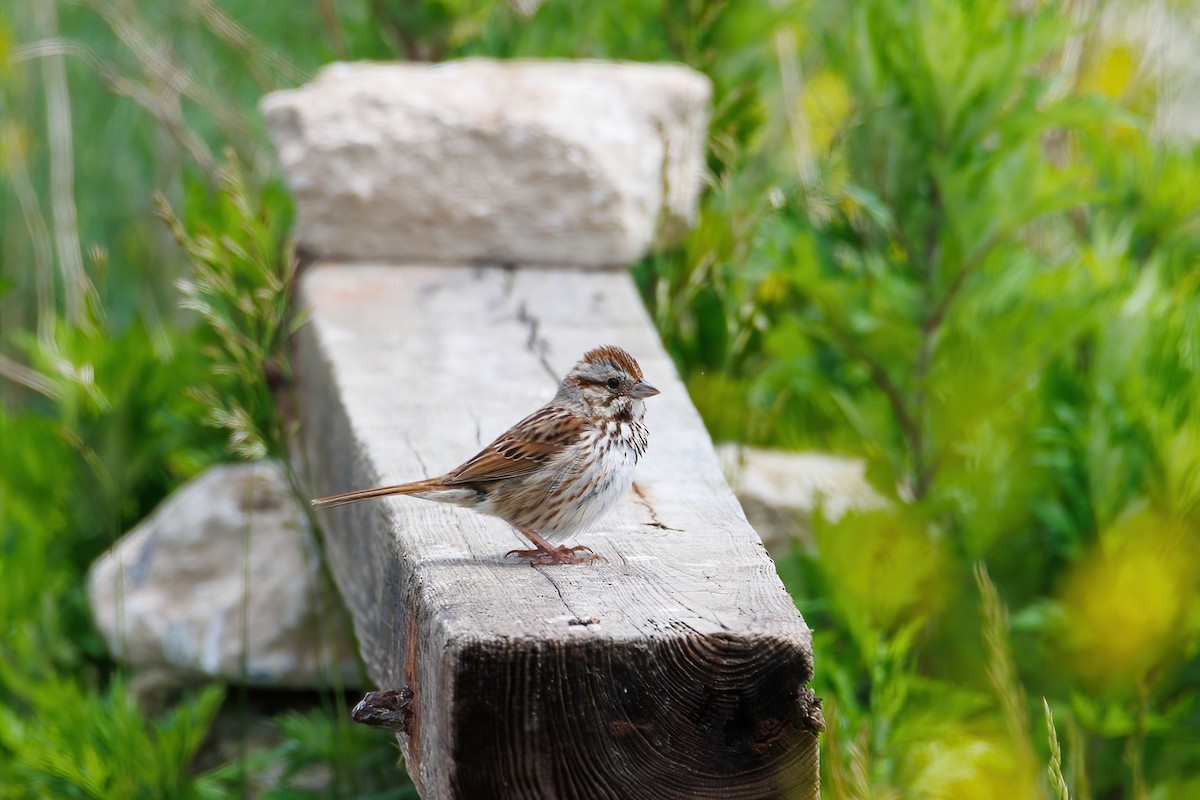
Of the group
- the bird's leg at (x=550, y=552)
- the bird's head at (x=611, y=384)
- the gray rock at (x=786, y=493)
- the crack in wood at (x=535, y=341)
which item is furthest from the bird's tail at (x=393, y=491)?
the gray rock at (x=786, y=493)

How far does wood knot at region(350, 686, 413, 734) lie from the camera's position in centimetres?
219

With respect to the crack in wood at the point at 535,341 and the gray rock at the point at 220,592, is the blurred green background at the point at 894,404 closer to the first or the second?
the gray rock at the point at 220,592

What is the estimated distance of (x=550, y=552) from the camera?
96.0 inches

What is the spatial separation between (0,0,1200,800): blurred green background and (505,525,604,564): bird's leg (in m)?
0.57

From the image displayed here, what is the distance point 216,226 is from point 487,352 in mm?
1417

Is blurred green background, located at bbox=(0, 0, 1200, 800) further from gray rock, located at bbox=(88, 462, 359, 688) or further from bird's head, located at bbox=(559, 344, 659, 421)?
bird's head, located at bbox=(559, 344, 659, 421)

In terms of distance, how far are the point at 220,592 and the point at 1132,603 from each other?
254 centimetres

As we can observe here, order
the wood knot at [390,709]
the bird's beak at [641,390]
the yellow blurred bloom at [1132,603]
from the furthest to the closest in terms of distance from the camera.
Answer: the yellow blurred bloom at [1132,603], the bird's beak at [641,390], the wood knot at [390,709]

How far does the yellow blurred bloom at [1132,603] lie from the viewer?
3.42m

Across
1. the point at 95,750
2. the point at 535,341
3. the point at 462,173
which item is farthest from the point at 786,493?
the point at 95,750

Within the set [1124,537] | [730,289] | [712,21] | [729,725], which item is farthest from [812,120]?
[729,725]

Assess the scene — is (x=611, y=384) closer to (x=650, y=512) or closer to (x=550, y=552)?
(x=650, y=512)

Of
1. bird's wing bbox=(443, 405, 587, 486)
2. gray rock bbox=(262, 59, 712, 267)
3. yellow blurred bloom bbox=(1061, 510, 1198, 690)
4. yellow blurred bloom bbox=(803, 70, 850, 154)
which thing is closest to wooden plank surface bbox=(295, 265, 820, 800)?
bird's wing bbox=(443, 405, 587, 486)

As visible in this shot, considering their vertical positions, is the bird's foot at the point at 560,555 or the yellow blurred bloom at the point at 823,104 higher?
the bird's foot at the point at 560,555
